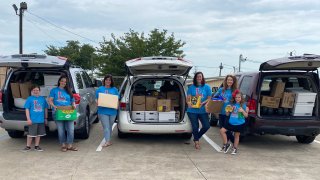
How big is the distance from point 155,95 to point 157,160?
2.43m

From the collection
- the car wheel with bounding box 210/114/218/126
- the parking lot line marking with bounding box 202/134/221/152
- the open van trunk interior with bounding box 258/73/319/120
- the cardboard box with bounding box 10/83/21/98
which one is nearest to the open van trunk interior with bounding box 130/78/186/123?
the parking lot line marking with bounding box 202/134/221/152

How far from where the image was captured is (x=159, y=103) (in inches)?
331

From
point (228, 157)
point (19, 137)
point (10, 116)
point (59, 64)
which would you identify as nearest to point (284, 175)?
point (228, 157)

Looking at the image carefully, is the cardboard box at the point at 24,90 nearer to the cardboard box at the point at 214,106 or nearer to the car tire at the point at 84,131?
the car tire at the point at 84,131

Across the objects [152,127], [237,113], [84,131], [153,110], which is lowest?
[84,131]

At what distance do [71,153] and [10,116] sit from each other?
1585 millimetres

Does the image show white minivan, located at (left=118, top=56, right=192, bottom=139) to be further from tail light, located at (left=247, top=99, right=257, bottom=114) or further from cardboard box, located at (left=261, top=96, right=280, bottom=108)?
cardboard box, located at (left=261, top=96, right=280, bottom=108)

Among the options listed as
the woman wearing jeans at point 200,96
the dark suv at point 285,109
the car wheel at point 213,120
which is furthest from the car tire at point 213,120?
the woman wearing jeans at point 200,96

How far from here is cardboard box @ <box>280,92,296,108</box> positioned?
26.5 feet

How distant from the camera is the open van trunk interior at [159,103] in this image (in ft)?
27.4

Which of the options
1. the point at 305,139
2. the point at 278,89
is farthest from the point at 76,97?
the point at 305,139

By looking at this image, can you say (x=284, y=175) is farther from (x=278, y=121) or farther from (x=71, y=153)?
(x=71, y=153)

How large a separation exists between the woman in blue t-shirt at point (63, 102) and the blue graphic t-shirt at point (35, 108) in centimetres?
22

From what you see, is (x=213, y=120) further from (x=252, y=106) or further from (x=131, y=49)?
(x=131, y=49)
